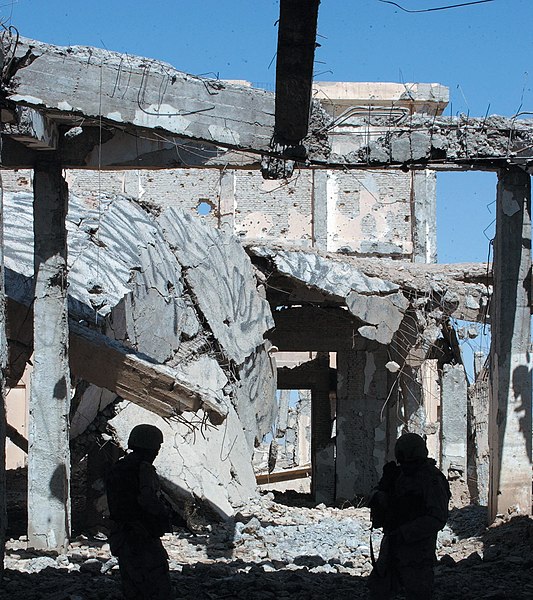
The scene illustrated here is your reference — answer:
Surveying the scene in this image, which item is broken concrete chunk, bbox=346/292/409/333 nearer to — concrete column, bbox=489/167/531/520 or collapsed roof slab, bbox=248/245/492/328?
collapsed roof slab, bbox=248/245/492/328

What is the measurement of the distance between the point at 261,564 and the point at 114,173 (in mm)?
16767

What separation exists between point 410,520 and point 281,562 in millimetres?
2800

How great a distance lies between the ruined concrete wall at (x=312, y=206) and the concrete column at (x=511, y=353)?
13.9 metres

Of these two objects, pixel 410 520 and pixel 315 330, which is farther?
pixel 315 330

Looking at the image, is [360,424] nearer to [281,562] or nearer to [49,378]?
[281,562]

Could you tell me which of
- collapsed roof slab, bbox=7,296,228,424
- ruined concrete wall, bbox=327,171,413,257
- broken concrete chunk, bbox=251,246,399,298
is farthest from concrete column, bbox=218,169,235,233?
collapsed roof slab, bbox=7,296,228,424

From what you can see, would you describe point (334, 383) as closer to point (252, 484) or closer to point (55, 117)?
point (252, 484)

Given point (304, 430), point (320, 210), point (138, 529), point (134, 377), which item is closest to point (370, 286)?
point (134, 377)

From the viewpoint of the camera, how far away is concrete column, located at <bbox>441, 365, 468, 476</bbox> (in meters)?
14.5

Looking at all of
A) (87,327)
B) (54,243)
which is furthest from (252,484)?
(54,243)

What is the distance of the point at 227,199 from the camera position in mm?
22984

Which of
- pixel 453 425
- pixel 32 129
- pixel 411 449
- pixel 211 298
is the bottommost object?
pixel 453 425

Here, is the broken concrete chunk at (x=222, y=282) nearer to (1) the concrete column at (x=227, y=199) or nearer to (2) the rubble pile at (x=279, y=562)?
(2) the rubble pile at (x=279, y=562)

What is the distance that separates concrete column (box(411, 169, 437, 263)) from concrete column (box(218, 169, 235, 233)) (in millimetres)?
4510
